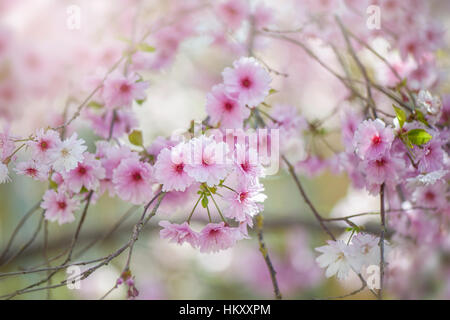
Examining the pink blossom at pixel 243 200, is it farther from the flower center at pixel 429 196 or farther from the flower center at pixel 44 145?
the flower center at pixel 429 196

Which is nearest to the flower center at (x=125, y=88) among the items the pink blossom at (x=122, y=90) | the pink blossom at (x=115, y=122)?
the pink blossom at (x=122, y=90)

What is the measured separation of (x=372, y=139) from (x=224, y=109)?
281mm

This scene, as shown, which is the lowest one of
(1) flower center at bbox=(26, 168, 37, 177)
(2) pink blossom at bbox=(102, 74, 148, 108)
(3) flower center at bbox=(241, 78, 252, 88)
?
(1) flower center at bbox=(26, 168, 37, 177)

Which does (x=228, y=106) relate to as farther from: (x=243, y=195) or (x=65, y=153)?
(x=65, y=153)

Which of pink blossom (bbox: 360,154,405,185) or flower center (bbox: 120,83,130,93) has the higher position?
flower center (bbox: 120,83,130,93)

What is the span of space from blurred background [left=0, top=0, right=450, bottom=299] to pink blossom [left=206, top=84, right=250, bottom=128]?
0.19 m

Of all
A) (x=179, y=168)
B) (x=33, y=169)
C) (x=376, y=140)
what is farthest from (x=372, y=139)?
(x=33, y=169)

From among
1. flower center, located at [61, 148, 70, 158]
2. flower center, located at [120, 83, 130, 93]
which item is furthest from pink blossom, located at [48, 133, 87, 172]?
flower center, located at [120, 83, 130, 93]

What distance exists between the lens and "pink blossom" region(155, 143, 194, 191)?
0.79 meters

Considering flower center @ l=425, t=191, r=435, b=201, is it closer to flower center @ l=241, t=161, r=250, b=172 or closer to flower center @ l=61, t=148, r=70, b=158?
flower center @ l=241, t=161, r=250, b=172

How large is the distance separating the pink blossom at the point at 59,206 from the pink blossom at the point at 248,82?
1.28 feet

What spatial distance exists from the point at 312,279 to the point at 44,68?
223 cm
